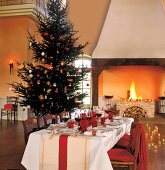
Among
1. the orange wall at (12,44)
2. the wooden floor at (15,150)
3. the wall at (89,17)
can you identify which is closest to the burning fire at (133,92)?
the wall at (89,17)

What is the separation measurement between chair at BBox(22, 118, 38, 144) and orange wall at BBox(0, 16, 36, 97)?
5.79m

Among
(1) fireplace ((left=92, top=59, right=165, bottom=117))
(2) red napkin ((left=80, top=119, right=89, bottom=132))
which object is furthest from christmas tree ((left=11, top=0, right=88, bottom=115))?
(1) fireplace ((left=92, top=59, right=165, bottom=117))

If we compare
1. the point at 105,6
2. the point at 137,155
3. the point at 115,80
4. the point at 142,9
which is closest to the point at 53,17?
the point at 105,6

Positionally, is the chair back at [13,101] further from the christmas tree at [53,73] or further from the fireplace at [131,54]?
the christmas tree at [53,73]

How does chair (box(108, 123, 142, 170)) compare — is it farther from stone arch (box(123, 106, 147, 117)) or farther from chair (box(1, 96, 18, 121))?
stone arch (box(123, 106, 147, 117))

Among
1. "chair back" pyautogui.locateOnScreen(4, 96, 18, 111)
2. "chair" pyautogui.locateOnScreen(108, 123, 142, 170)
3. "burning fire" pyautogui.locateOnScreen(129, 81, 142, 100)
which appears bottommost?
"chair" pyautogui.locateOnScreen(108, 123, 142, 170)

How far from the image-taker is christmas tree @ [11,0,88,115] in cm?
607

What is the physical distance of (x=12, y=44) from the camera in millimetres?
9609

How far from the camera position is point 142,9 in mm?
8188

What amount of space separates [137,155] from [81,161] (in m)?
0.74

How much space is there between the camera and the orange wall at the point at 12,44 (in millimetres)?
9445

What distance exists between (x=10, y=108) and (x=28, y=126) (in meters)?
5.41

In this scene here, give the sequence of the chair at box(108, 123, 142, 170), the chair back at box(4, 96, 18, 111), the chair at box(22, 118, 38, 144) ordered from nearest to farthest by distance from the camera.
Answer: the chair at box(108, 123, 142, 170) < the chair at box(22, 118, 38, 144) < the chair back at box(4, 96, 18, 111)

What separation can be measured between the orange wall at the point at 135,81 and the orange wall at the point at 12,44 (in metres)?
3.42
